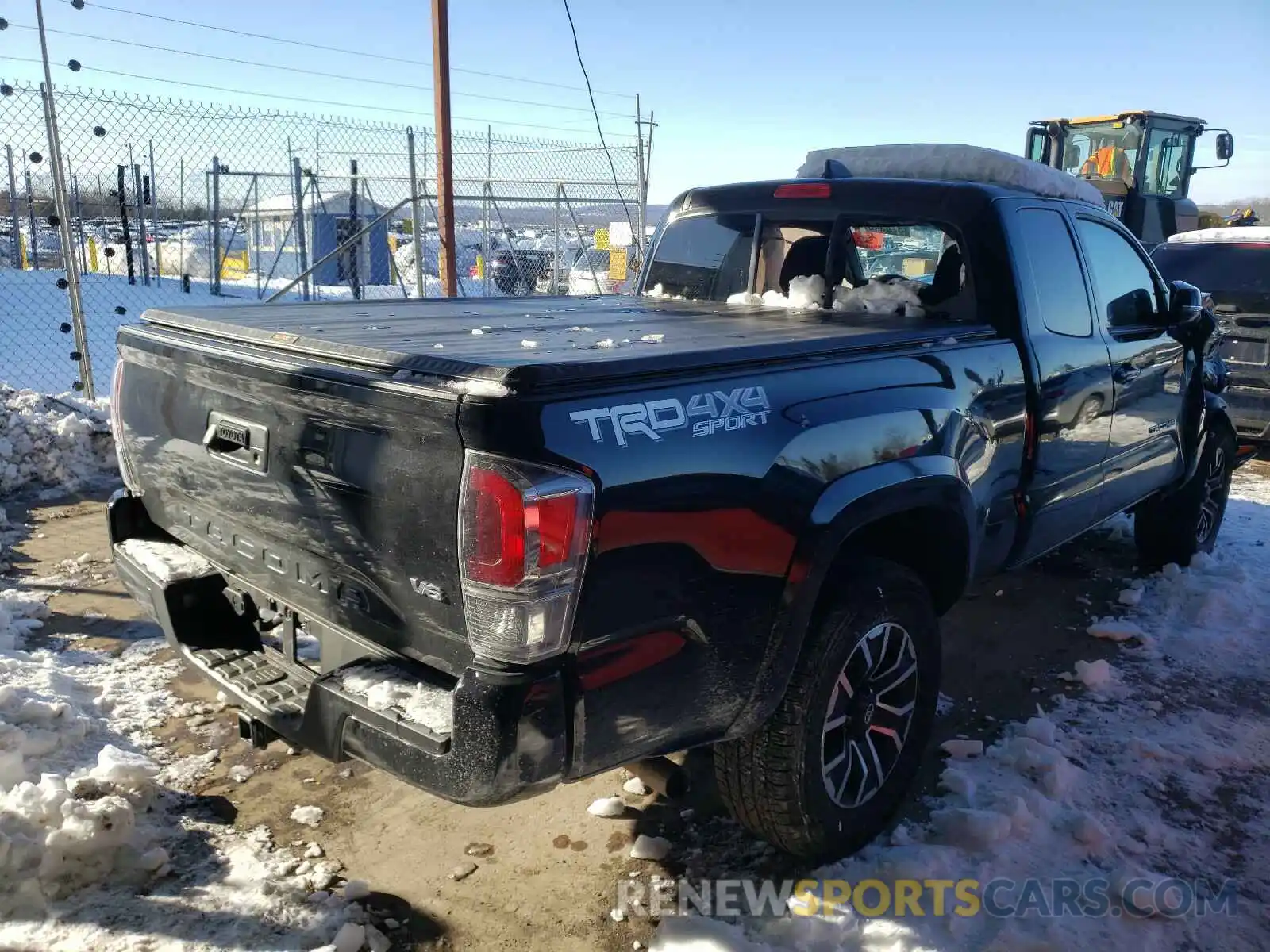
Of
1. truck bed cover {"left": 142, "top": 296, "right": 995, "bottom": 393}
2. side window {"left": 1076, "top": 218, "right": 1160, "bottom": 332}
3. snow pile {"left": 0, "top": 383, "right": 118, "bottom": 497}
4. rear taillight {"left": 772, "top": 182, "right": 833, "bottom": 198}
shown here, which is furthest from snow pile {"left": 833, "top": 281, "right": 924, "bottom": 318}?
snow pile {"left": 0, "top": 383, "right": 118, "bottom": 497}

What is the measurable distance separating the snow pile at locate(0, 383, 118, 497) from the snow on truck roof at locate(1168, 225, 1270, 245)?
9.12 meters

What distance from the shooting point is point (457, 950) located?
8.45 feet

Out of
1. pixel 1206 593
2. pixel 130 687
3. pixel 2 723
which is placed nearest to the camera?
pixel 2 723

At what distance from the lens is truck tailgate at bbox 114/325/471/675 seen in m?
2.17

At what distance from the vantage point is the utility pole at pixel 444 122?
841cm

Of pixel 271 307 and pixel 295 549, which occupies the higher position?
pixel 271 307

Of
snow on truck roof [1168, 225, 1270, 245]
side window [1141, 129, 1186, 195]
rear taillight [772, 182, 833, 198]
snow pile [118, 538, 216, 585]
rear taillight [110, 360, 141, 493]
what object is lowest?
snow pile [118, 538, 216, 585]

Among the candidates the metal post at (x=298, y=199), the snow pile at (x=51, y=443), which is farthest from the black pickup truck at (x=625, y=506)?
the metal post at (x=298, y=199)

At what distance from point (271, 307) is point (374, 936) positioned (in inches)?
84.9

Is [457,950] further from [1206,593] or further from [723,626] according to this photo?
[1206,593]

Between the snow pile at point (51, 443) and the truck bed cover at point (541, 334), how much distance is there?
367cm

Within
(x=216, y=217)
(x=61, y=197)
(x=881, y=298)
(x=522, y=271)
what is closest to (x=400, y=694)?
(x=881, y=298)

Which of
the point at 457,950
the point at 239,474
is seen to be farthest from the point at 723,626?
the point at 239,474

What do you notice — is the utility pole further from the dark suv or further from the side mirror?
the dark suv
